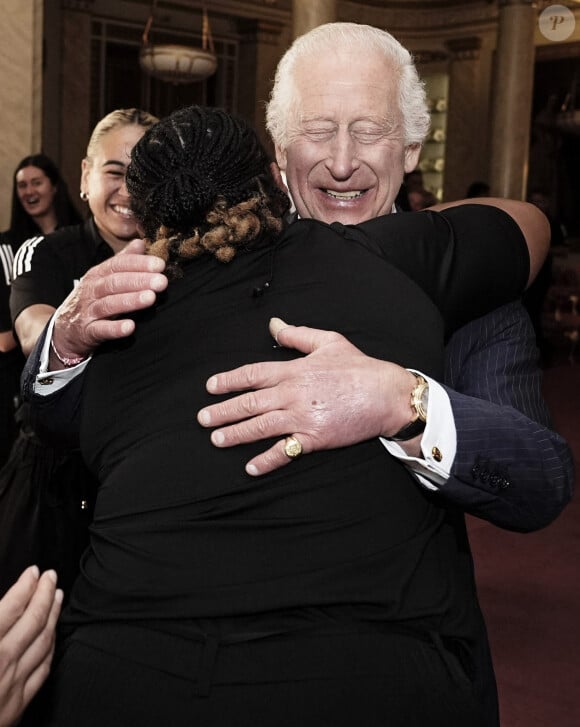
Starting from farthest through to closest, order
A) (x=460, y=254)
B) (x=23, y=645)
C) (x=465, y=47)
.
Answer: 1. (x=465, y=47)
2. (x=460, y=254)
3. (x=23, y=645)

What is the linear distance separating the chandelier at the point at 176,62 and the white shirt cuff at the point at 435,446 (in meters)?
10.9

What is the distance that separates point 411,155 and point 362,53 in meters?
0.27

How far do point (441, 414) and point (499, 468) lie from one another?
0.36 feet

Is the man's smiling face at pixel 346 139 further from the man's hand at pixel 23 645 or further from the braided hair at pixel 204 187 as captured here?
the man's hand at pixel 23 645

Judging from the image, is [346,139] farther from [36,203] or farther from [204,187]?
[36,203]

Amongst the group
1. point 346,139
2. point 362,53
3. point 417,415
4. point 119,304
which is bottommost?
point 417,415

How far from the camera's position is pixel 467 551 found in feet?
5.00

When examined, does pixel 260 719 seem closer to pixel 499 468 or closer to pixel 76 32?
pixel 499 468

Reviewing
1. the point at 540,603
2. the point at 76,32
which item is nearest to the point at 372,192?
the point at 540,603

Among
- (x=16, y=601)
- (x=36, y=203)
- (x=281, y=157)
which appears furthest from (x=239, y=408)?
(x=36, y=203)

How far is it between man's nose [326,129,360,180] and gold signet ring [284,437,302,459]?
→ 0.92m

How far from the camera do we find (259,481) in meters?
1.20

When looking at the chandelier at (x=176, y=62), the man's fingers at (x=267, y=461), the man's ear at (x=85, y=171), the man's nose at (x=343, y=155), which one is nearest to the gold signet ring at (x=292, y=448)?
the man's fingers at (x=267, y=461)

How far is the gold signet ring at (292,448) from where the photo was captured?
3.92 ft
